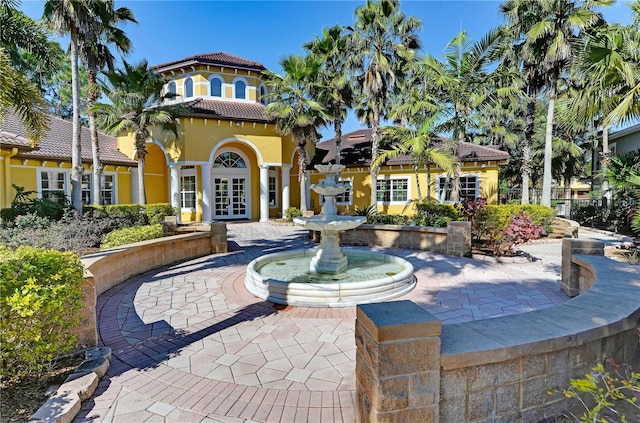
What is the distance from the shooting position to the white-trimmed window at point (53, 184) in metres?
14.7

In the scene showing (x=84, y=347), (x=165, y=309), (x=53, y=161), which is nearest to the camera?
(x=84, y=347)

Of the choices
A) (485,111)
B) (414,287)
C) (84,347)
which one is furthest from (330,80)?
(84,347)

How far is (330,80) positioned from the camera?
62.2 ft

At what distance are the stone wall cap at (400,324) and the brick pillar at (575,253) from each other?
5.15 m

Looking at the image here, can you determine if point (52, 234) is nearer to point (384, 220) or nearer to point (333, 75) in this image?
point (384, 220)

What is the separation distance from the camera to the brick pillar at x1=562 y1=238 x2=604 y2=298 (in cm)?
591

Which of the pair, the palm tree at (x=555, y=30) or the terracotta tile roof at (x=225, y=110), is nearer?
the palm tree at (x=555, y=30)

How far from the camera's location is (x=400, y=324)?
230cm

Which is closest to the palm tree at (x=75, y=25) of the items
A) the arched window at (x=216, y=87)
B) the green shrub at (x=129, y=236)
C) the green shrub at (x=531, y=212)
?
the green shrub at (x=129, y=236)

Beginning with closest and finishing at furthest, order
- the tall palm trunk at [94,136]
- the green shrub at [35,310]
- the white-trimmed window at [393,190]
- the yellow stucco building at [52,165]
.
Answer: the green shrub at [35,310] → the yellow stucco building at [52,165] → the tall palm trunk at [94,136] → the white-trimmed window at [393,190]

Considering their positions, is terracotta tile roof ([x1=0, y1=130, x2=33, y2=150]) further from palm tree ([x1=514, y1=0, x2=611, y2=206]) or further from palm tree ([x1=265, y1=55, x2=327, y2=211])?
palm tree ([x1=514, y1=0, x2=611, y2=206])

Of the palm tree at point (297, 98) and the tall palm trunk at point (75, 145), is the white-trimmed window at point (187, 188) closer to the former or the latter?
the palm tree at point (297, 98)

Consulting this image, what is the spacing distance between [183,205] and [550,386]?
2177cm

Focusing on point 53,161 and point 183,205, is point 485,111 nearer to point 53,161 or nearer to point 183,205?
point 183,205
